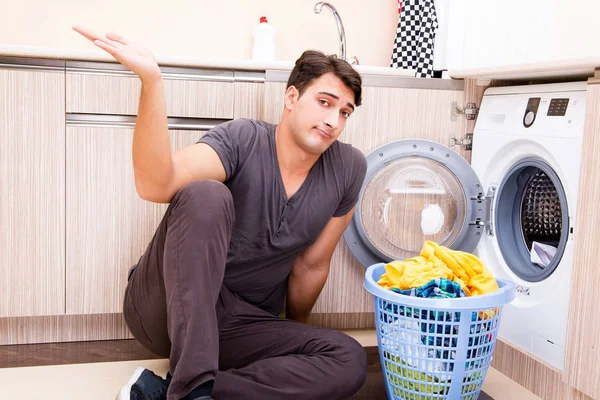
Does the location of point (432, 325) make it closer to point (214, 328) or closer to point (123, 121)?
point (214, 328)

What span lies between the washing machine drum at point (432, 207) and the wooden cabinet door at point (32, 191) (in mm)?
928

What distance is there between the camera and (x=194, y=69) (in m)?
2.09

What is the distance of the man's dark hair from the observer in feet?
5.56

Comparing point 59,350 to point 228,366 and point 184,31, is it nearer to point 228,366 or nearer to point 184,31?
point 228,366

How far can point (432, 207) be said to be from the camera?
84.0 inches

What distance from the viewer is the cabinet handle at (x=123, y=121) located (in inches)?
79.5

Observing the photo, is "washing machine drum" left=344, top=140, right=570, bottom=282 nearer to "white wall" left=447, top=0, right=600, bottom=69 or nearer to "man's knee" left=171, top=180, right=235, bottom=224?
"man's knee" left=171, top=180, right=235, bottom=224

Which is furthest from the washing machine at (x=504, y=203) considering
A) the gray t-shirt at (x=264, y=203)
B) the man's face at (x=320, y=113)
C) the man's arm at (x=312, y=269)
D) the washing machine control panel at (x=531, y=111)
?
the man's face at (x=320, y=113)

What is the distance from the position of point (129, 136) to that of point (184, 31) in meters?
0.96

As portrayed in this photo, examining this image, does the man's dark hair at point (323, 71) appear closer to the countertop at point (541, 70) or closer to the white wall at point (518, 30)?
the countertop at point (541, 70)

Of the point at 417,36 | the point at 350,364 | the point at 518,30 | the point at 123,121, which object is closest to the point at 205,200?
the point at 350,364

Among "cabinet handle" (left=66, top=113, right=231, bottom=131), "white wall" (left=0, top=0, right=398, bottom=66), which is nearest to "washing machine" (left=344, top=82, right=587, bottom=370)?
"cabinet handle" (left=66, top=113, right=231, bottom=131)

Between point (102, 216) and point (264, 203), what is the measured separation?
0.65 meters

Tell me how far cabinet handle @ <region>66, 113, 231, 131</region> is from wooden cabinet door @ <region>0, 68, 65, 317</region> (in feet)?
0.16
